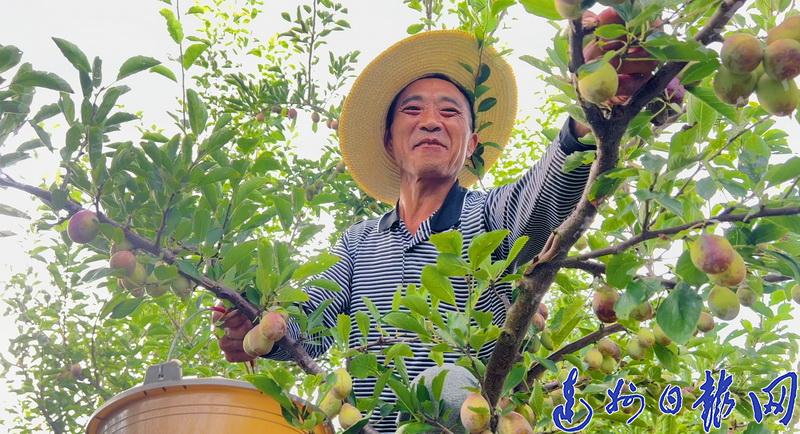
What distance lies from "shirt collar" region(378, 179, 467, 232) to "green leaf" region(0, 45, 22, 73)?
1.00m

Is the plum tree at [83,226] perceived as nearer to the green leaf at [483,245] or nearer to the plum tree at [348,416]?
the plum tree at [348,416]

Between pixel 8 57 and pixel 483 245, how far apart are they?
2.82ft

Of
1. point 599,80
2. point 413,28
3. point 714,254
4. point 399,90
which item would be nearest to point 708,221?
point 714,254

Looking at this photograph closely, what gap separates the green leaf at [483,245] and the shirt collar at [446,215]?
0.77 meters

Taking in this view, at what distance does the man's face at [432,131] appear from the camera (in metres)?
2.04

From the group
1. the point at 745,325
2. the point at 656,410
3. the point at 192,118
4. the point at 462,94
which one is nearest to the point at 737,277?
the point at 656,410

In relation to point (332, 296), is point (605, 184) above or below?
below

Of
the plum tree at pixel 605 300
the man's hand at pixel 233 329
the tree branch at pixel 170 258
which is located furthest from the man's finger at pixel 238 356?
the plum tree at pixel 605 300

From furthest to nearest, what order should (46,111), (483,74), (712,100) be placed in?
1. (483,74)
2. (46,111)
3. (712,100)

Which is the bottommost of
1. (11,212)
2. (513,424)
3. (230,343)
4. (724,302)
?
(513,424)

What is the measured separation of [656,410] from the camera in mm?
1729

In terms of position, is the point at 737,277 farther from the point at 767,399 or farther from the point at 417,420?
the point at 767,399

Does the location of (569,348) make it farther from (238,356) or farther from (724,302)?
(238,356)

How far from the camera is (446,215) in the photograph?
6.47 feet
